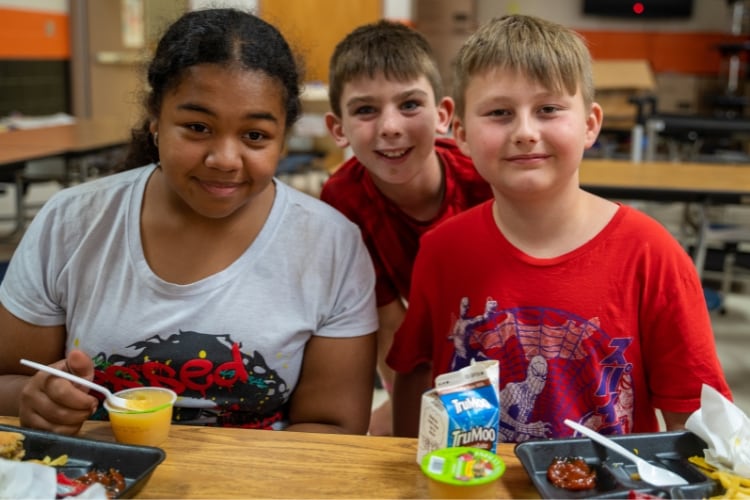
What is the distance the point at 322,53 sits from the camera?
909 centimetres

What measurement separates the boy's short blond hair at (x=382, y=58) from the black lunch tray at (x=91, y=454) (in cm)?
124

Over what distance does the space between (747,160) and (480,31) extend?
5.38 meters

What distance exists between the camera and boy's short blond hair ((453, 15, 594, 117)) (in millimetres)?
1418

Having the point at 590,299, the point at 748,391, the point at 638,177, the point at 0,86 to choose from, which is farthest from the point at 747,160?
the point at 0,86

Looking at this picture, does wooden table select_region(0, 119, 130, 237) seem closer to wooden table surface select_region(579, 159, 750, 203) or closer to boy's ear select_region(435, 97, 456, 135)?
boy's ear select_region(435, 97, 456, 135)

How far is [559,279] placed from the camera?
1.44 meters

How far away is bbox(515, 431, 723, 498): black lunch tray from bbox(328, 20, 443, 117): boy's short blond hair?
46.4 inches

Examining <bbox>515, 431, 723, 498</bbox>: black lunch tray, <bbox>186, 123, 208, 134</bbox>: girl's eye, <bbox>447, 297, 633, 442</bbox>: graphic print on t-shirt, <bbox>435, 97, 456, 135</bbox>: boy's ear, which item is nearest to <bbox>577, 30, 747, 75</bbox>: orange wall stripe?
<bbox>435, 97, 456, 135</bbox>: boy's ear

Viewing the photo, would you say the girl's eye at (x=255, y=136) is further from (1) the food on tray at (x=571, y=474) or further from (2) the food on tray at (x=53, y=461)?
(1) the food on tray at (x=571, y=474)

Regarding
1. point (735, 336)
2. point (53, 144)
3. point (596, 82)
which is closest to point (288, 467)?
point (735, 336)

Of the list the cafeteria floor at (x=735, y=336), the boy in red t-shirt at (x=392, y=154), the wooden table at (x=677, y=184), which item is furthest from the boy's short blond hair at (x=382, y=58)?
the wooden table at (x=677, y=184)

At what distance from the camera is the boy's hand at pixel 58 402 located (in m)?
1.18

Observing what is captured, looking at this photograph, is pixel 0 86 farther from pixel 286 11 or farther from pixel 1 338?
pixel 1 338

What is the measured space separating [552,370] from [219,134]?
2.46 ft
